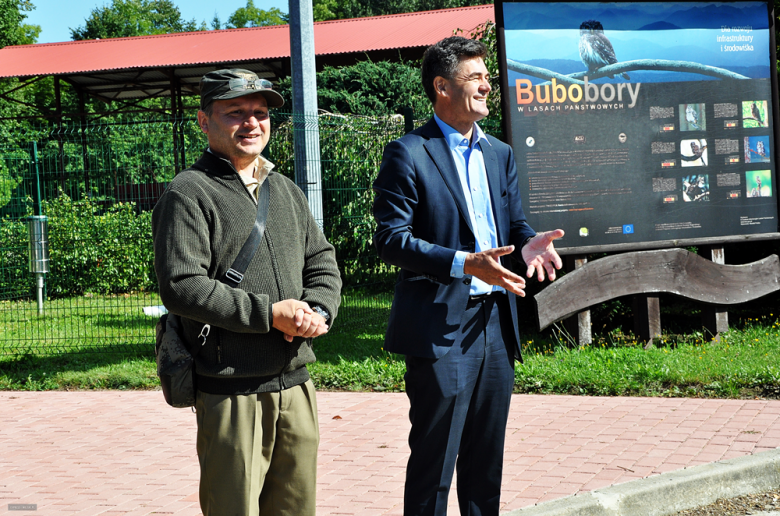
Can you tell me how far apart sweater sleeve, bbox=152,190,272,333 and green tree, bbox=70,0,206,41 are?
54108mm

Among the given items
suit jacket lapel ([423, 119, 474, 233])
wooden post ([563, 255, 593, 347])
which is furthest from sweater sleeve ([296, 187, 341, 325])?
wooden post ([563, 255, 593, 347])

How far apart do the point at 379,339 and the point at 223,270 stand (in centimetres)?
619

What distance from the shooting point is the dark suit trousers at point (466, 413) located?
2965 mm

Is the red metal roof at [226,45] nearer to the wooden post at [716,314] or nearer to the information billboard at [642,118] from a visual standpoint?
the information billboard at [642,118]

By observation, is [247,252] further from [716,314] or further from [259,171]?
[716,314]

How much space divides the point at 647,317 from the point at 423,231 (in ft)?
17.6

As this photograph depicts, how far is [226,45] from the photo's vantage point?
2366cm

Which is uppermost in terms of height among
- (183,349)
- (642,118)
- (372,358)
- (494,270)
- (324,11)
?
(324,11)

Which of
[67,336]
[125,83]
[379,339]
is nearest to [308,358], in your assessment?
[379,339]

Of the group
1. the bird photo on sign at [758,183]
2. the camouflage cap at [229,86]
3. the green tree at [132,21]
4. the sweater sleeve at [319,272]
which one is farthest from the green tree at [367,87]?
the green tree at [132,21]

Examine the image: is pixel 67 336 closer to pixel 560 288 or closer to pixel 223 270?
pixel 560 288

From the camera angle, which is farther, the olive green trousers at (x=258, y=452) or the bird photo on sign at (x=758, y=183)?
the bird photo on sign at (x=758, y=183)

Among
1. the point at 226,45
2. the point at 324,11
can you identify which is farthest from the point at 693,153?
the point at 324,11

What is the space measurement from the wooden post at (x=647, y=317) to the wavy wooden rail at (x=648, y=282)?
0.88 feet
